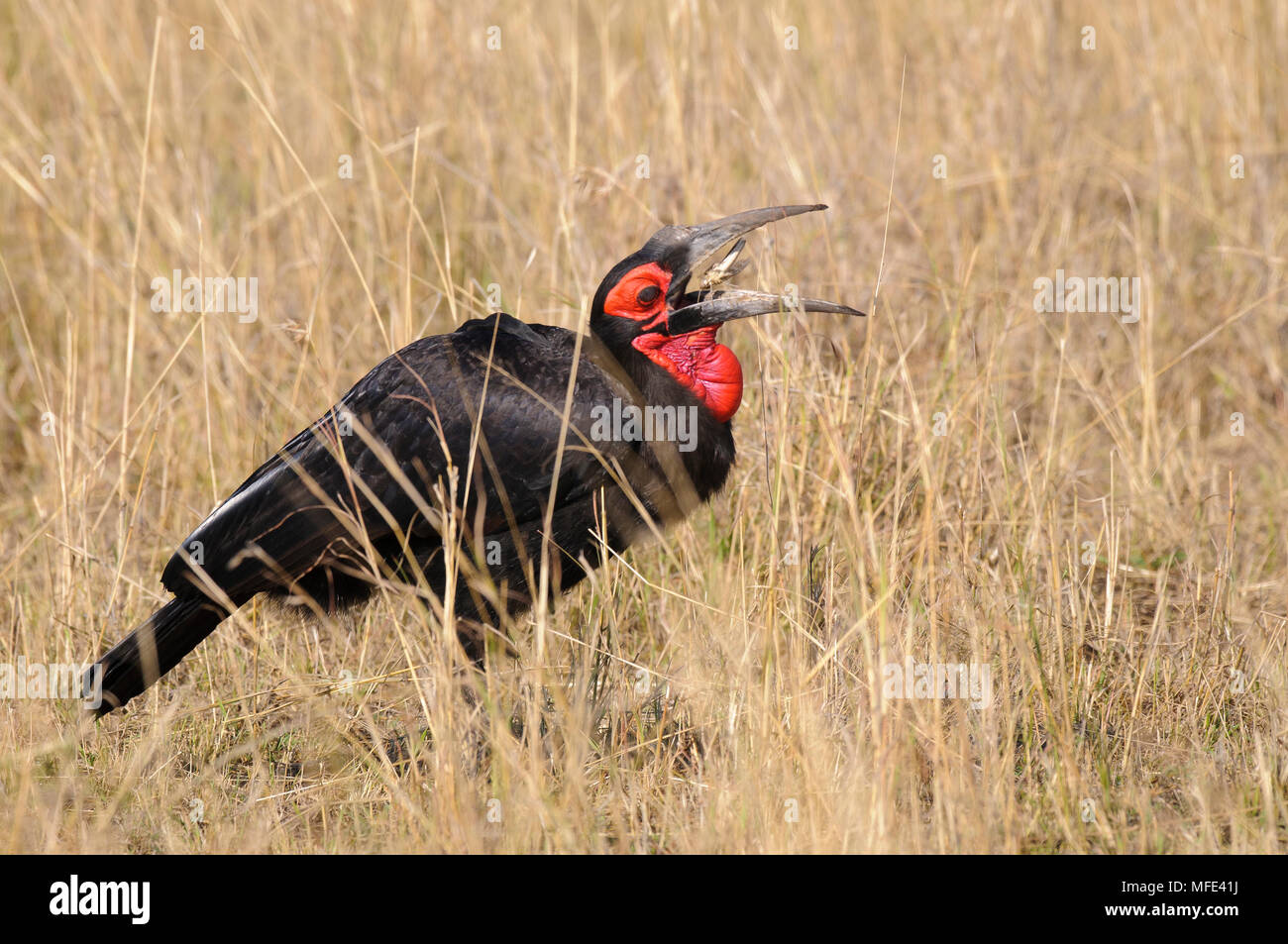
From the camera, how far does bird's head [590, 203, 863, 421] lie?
11.4 ft

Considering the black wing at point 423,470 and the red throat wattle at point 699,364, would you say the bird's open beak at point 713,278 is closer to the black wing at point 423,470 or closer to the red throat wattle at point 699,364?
the red throat wattle at point 699,364

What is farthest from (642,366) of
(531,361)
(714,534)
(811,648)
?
(811,648)

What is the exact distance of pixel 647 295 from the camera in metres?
3.48

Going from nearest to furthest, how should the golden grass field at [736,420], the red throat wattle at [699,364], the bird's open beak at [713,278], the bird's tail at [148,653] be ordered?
the golden grass field at [736,420] < the bird's tail at [148,653] < the bird's open beak at [713,278] < the red throat wattle at [699,364]

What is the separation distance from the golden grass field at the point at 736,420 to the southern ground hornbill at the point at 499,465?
167 millimetres

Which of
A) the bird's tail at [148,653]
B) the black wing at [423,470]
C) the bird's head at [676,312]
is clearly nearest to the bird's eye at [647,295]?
the bird's head at [676,312]

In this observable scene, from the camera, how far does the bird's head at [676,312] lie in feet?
11.4

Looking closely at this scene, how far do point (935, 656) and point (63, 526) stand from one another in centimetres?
230

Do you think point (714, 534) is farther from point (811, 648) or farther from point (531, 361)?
point (531, 361)

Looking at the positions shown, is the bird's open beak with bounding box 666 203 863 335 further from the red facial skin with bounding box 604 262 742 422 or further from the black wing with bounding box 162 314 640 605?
the black wing with bounding box 162 314 640 605

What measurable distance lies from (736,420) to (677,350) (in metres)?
0.83

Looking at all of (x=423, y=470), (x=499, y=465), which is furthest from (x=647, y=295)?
(x=423, y=470)

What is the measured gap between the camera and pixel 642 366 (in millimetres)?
3457
